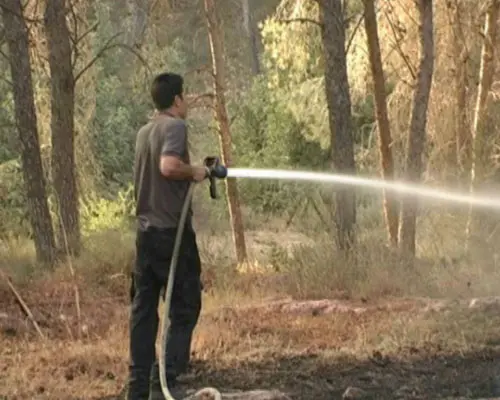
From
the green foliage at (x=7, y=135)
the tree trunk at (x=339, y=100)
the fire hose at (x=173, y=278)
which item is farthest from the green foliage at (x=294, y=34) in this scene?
the fire hose at (x=173, y=278)

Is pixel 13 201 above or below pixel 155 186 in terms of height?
below

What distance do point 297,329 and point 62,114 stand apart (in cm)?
779

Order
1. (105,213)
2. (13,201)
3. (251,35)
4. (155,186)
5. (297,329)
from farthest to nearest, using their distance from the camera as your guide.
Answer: (251,35)
(13,201)
(105,213)
(297,329)
(155,186)

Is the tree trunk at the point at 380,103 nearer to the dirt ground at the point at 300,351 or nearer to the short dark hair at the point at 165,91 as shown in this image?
the dirt ground at the point at 300,351

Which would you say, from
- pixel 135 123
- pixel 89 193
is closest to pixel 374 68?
pixel 89 193

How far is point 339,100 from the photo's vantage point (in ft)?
36.0

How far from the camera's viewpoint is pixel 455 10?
52.1 feet

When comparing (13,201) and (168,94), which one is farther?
(13,201)

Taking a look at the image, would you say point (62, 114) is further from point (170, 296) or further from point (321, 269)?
point (170, 296)

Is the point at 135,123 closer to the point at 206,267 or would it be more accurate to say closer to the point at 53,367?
the point at 206,267

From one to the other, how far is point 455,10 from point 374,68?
223 cm

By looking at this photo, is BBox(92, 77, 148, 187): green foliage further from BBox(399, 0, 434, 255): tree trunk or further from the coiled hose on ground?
the coiled hose on ground

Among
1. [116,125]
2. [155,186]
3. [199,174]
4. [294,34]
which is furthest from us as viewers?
[116,125]

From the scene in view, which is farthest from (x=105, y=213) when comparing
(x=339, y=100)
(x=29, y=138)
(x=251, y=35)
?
(x=251, y=35)
